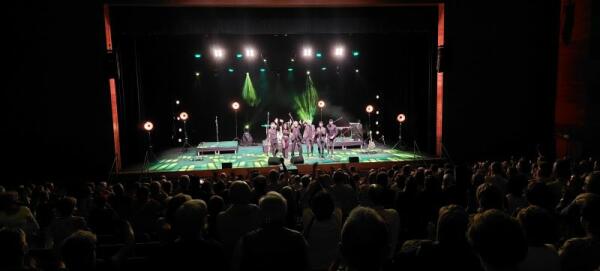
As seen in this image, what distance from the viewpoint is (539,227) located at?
2.45 m

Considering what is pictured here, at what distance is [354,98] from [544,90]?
339 inches

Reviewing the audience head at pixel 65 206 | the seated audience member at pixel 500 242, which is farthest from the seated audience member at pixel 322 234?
the audience head at pixel 65 206

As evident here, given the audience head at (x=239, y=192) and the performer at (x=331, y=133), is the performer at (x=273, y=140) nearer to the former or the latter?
the performer at (x=331, y=133)

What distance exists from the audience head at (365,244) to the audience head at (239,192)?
163cm

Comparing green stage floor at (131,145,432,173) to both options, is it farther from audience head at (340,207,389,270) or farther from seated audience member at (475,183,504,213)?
audience head at (340,207,389,270)

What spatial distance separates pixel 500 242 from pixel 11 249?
2621mm

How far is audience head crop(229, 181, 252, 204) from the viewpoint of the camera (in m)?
3.46

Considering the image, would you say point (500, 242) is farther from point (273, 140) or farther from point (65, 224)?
point (273, 140)

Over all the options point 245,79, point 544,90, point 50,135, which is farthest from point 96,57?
point 544,90

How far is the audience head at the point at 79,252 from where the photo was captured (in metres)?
2.42

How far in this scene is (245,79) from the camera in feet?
66.9

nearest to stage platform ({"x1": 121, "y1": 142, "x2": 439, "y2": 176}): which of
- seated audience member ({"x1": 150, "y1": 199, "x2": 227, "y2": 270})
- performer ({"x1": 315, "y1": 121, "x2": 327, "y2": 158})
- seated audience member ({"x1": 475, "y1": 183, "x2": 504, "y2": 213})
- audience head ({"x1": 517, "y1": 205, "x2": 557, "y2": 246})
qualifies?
performer ({"x1": 315, "y1": 121, "x2": 327, "y2": 158})

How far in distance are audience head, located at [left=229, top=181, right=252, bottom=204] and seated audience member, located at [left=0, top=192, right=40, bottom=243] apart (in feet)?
8.55

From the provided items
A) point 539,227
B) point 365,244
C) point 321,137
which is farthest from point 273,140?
point 365,244
